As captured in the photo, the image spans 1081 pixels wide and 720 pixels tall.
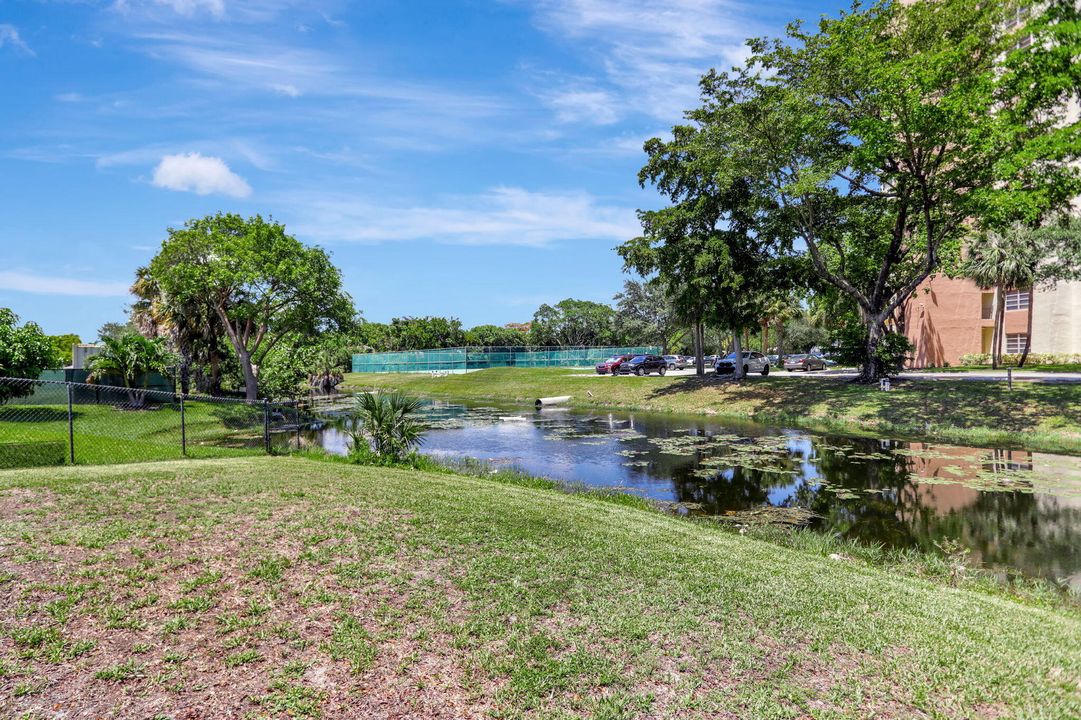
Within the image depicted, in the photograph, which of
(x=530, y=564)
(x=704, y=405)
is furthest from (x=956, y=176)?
(x=530, y=564)

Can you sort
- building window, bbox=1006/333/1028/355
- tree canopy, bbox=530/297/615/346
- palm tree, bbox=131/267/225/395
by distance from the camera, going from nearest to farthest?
palm tree, bbox=131/267/225/395 < building window, bbox=1006/333/1028/355 < tree canopy, bbox=530/297/615/346

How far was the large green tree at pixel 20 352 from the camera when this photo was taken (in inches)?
848

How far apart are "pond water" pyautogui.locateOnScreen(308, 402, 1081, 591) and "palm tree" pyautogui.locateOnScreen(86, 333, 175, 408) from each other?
10.8 m

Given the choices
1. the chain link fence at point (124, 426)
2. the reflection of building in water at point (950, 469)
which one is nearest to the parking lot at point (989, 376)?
the reflection of building in water at point (950, 469)

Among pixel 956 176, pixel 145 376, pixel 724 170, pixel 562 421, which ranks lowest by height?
pixel 562 421

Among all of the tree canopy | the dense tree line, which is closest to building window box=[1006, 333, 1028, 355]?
the dense tree line

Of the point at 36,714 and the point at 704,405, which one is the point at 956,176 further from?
the point at 36,714

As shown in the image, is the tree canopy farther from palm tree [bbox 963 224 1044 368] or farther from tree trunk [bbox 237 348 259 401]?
tree trunk [bbox 237 348 259 401]

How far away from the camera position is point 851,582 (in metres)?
7.11

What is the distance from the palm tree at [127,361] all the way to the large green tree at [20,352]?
3.72m

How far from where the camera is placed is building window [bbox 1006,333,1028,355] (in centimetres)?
5169

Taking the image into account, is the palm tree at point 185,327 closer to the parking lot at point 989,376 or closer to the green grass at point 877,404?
the green grass at point 877,404

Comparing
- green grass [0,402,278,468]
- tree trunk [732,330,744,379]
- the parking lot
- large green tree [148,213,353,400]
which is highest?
large green tree [148,213,353,400]

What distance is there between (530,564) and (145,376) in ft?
102
